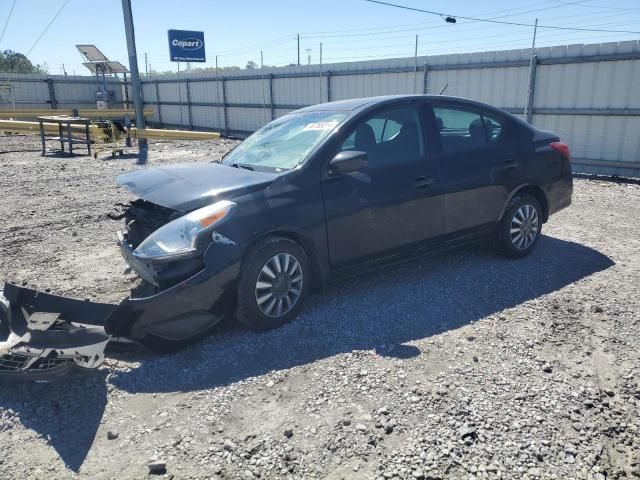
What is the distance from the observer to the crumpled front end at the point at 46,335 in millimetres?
3023

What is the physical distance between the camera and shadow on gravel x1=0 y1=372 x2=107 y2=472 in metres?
2.71

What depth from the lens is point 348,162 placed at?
399cm

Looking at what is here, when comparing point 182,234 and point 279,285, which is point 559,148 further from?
point 182,234

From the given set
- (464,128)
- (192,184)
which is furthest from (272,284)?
(464,128)

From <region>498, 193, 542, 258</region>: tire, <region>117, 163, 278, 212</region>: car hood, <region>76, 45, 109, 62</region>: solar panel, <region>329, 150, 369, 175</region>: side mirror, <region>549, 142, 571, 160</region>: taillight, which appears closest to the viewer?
<region>117, 163, 278, 212</region>: car hood

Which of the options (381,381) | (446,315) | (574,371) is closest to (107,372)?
(381,381)

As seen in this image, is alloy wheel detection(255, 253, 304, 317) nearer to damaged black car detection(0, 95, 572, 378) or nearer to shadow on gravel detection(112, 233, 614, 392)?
damaged black car detection(0, 95, 572, 378)

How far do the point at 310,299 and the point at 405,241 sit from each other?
1.00 metres

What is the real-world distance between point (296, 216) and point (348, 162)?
59 cm

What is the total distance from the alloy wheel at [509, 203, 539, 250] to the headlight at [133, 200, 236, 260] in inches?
126

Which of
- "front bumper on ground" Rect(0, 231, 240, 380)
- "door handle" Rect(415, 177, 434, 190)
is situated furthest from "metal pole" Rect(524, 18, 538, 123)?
"front bumper on ground" Rect(0, 231, 240, 380)

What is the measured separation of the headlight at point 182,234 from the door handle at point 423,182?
1783 millimetres

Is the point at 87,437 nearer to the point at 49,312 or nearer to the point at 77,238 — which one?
the point at 49,312

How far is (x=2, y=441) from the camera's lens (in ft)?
9.01
